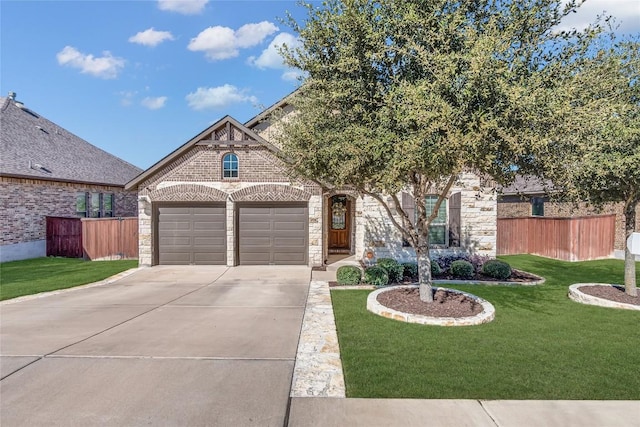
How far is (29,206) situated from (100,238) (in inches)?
140

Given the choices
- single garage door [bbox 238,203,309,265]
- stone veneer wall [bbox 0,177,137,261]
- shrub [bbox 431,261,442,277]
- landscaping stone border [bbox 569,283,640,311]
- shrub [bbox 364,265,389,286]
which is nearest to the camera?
landscaping stone border [bbox 569,283,640,311]

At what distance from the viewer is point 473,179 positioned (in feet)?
40.8

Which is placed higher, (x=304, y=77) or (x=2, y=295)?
(x=304, y=77)

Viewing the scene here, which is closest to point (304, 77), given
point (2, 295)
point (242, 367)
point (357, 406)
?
point (242, 367)

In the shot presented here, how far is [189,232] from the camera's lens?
13.6m

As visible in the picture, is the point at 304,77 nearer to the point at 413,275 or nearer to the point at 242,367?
the point at 242,367

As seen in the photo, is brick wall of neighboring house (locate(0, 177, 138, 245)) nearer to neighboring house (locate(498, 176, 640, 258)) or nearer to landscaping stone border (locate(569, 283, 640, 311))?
landscaping stone border (locate(569, 283, 640, 311))

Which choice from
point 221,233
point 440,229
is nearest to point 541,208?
point 440,229

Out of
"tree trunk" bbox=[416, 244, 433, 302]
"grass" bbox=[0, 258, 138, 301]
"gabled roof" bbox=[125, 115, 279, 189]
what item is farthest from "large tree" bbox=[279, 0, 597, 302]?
"grass" bbox=[0, 258, 138, 301]

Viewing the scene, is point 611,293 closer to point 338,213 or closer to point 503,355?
point 503,355

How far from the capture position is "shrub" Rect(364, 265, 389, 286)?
9891mm

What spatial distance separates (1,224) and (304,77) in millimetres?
15516

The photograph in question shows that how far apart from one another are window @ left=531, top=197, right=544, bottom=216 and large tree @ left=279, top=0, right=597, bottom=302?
1611 cm

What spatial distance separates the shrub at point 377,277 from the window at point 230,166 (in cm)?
690
